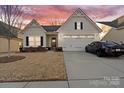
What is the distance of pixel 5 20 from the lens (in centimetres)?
2191

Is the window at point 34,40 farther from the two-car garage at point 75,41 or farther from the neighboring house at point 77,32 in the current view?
the two-car garage at point 75,41

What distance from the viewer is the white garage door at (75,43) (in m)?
28.1

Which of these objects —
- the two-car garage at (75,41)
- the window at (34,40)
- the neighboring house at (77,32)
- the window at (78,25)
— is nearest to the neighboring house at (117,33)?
the neighboring house at (77,32)

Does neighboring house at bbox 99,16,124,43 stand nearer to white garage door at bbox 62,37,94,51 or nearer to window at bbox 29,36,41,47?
white garage door at bbox 62,37,94,51

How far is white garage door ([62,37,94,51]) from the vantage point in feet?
92.1

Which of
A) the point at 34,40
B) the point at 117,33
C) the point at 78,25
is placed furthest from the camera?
the point at 34,40

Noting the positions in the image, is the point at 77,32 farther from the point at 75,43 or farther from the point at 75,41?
the point at 75,43

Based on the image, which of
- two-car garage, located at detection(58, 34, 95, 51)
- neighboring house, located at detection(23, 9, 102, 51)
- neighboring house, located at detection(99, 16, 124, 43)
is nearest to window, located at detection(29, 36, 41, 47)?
neighboring house, located at detection(23, 9, 102, 51)

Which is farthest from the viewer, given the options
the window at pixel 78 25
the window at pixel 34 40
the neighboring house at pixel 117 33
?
the window at pixel 34 40

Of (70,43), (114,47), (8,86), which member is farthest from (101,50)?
(8,86)

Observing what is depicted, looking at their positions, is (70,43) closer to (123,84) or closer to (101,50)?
(101,50)

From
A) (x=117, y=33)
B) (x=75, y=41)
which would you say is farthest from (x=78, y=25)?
(x=117, y=33)

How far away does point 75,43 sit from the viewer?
28.1 metres
